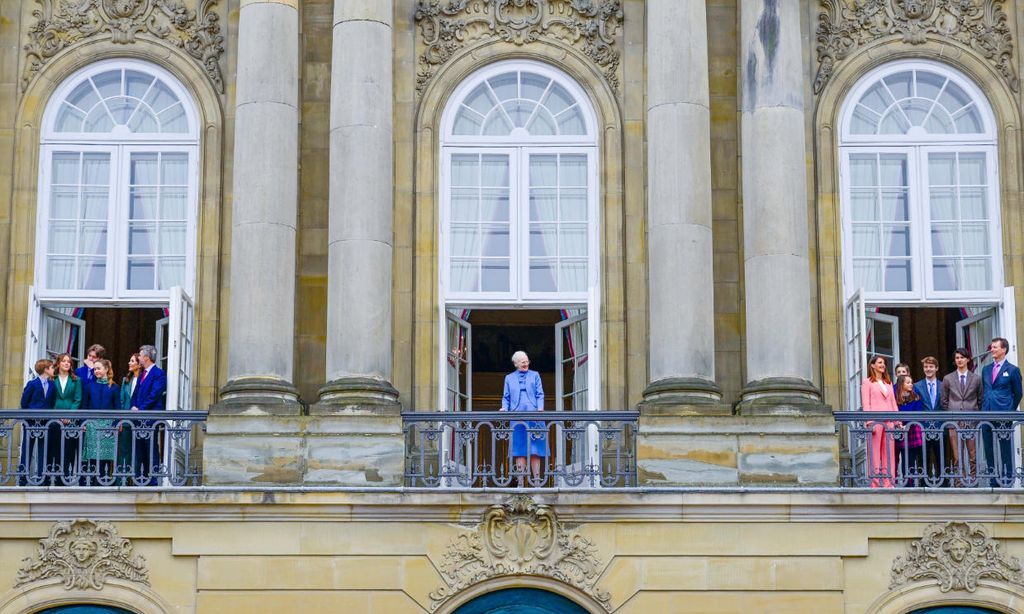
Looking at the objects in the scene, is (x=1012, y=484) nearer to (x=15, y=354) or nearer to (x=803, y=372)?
(x=803, y=372)

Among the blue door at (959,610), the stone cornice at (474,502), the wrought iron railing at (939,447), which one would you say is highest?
the wrought iron railing at (939,447)

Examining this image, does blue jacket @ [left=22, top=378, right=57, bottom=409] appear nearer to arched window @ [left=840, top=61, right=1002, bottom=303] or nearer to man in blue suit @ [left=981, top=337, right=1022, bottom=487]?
arched window @ [left=840, top=61, right=1002, bottom=303]

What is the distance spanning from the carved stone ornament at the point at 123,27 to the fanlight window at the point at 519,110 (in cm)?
258

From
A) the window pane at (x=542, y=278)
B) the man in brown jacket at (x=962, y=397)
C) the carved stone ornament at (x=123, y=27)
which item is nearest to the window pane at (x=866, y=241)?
the man in brown jacket at (x=962, y=397)

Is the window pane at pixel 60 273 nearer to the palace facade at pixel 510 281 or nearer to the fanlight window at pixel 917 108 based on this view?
the palace facade at pixel 510 281

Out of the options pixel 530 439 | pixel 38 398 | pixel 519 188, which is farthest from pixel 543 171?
pixel 38 398

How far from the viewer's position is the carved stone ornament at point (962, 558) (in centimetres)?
1830

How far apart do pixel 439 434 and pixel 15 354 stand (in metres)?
4.31

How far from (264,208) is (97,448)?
273 cm

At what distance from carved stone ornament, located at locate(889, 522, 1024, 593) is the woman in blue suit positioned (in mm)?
3546

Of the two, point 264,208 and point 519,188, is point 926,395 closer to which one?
point 519,188

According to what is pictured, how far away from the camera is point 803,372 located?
19062 millimetres

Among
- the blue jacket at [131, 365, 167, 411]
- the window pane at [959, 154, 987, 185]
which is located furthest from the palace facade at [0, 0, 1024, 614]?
the blue jacket at [131, 365, 167, 411]

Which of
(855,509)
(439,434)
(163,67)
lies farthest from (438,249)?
(855,509)
